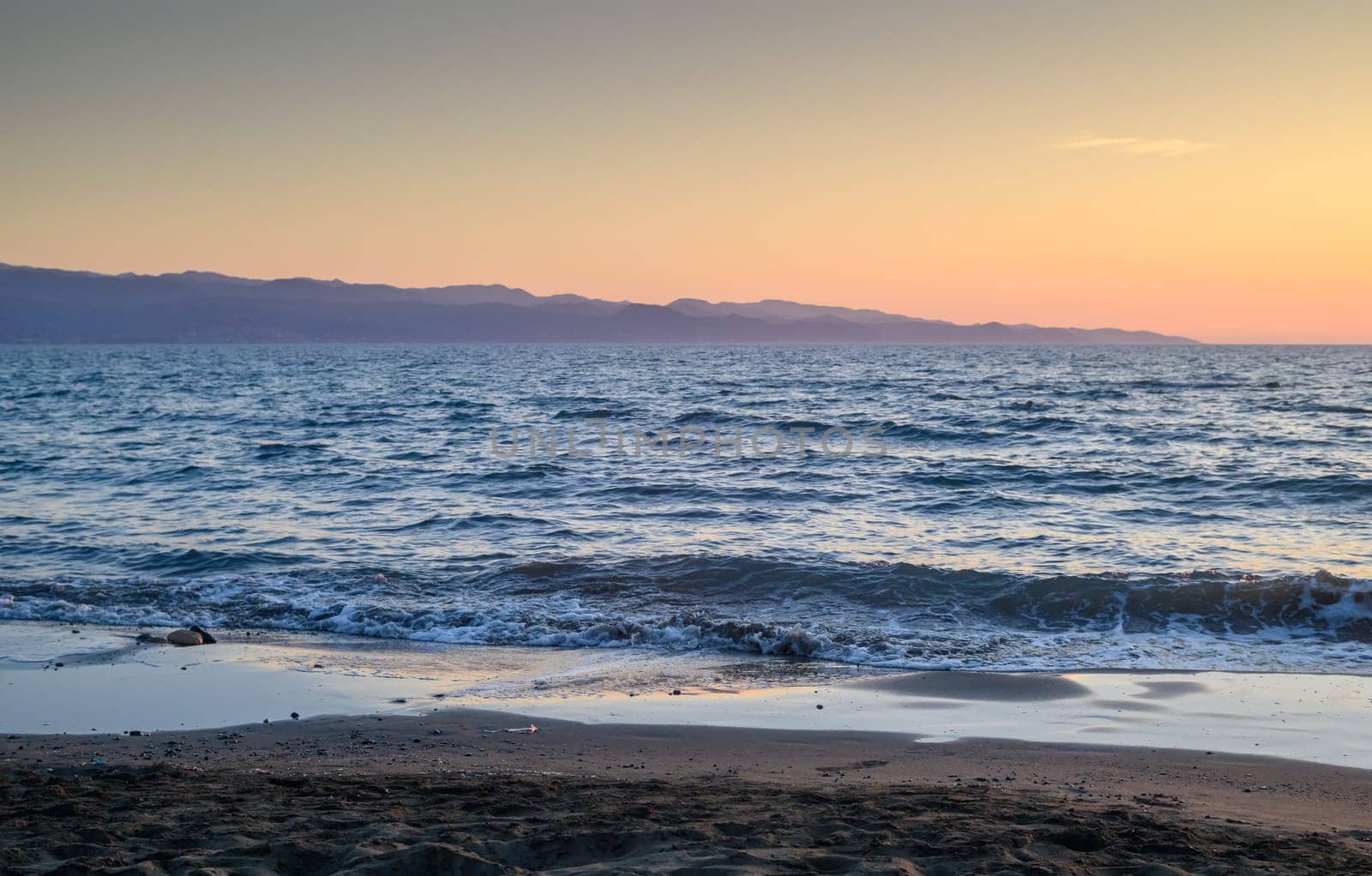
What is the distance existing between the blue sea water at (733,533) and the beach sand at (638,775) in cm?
157

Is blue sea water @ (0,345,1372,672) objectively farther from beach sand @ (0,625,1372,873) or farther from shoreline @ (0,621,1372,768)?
beach sand @ (0,625,1372,873)

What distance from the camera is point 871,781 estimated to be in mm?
6387

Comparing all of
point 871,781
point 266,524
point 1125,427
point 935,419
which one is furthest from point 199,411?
point 871,781

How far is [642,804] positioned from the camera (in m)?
5.64

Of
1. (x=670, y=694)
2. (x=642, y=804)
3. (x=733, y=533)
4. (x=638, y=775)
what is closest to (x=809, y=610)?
(x=670, y=694)

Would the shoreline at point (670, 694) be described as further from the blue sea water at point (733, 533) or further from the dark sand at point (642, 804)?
the blue sea water at point (733, 533)

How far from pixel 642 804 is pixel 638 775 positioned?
96cm

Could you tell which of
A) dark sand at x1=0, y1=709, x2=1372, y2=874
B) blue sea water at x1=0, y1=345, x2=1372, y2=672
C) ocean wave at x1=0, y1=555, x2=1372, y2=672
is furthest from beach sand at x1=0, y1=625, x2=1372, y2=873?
blue sea water at x1=0, y1=345, x2=1372, y2=672

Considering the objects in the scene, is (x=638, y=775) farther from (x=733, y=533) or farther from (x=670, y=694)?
(x=733, y=533)

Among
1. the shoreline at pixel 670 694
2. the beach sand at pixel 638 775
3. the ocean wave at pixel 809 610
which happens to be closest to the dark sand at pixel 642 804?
the beach sand at pixel 638 775

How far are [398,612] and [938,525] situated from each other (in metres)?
9.49

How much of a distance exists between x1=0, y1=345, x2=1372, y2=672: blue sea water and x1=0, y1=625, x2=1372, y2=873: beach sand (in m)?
1.57

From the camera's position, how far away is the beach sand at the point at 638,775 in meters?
4.80

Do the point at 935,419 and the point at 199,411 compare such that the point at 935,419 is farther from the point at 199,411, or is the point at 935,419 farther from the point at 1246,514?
the point at 199,411
